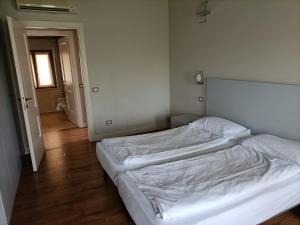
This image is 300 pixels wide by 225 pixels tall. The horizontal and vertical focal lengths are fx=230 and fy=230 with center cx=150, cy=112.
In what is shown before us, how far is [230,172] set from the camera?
1957mm

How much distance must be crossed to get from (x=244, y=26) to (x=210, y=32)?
617mm

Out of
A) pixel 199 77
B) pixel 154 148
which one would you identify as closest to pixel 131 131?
pixel 199 77

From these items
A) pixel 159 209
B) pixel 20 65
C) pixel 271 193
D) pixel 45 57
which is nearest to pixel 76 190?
pixel 159 209

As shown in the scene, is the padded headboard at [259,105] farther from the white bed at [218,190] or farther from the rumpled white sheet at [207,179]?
the rumpled white sheet at [207,179]

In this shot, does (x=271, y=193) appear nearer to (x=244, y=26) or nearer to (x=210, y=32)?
(x=244, y=26)

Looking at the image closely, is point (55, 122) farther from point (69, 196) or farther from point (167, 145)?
point (167, 145)

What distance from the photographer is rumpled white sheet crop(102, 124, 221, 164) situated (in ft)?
7.55

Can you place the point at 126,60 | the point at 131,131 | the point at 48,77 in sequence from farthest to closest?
the point at 48,77 < the point at 131,131 < the point at 126,60

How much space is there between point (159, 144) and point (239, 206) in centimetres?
119

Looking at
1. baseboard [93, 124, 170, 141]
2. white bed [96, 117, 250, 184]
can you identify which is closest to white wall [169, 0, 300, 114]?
baseboard [93, 124, 170, 141]

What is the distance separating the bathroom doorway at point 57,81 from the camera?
16.4ft

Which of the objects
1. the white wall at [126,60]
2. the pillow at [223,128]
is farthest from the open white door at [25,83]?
the pillow at [223,128]

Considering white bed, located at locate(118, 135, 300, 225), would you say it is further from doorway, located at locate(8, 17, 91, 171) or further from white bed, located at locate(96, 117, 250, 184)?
doorway, located at locate(8, 17, 91, 171)

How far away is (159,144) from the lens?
8.67ft
